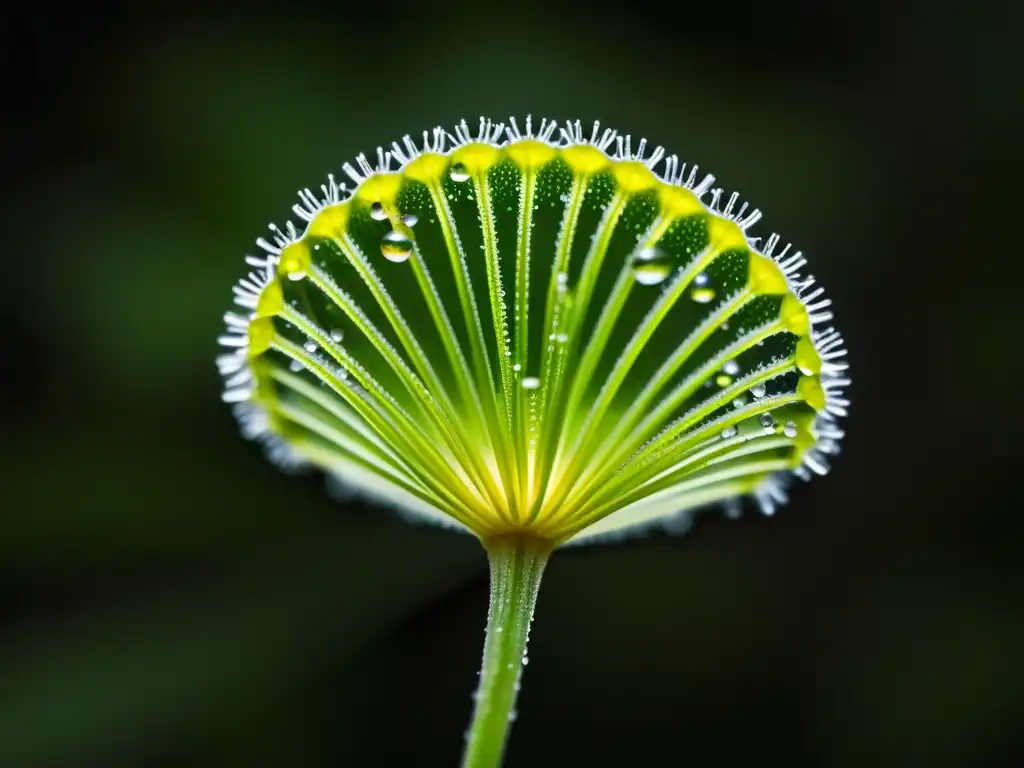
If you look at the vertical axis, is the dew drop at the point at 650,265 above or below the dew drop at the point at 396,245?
above

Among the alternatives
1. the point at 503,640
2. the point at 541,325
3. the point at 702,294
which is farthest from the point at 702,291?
the point at 503,640

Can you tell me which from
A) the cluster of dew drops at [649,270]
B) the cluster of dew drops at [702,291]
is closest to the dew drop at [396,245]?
the cluster of dew drops at [649,270]

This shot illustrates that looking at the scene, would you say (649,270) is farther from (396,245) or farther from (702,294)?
(396,245)

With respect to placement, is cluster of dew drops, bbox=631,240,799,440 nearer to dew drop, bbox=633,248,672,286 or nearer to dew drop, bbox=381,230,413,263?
dew drop, bbox=633,248,672,286

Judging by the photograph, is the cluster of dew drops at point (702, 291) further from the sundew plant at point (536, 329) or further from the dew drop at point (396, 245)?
the dew drop at point (396, 245)

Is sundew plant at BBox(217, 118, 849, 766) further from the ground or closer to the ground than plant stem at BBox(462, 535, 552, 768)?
further from the ground

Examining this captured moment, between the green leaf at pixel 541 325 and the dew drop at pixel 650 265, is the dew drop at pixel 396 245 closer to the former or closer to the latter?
the green leaf at pixel 541 325

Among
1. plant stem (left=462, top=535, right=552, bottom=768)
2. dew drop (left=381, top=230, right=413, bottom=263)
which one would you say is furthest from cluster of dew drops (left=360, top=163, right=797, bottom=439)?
plant stem (left=462, top=535, right=552, bottom=768)
